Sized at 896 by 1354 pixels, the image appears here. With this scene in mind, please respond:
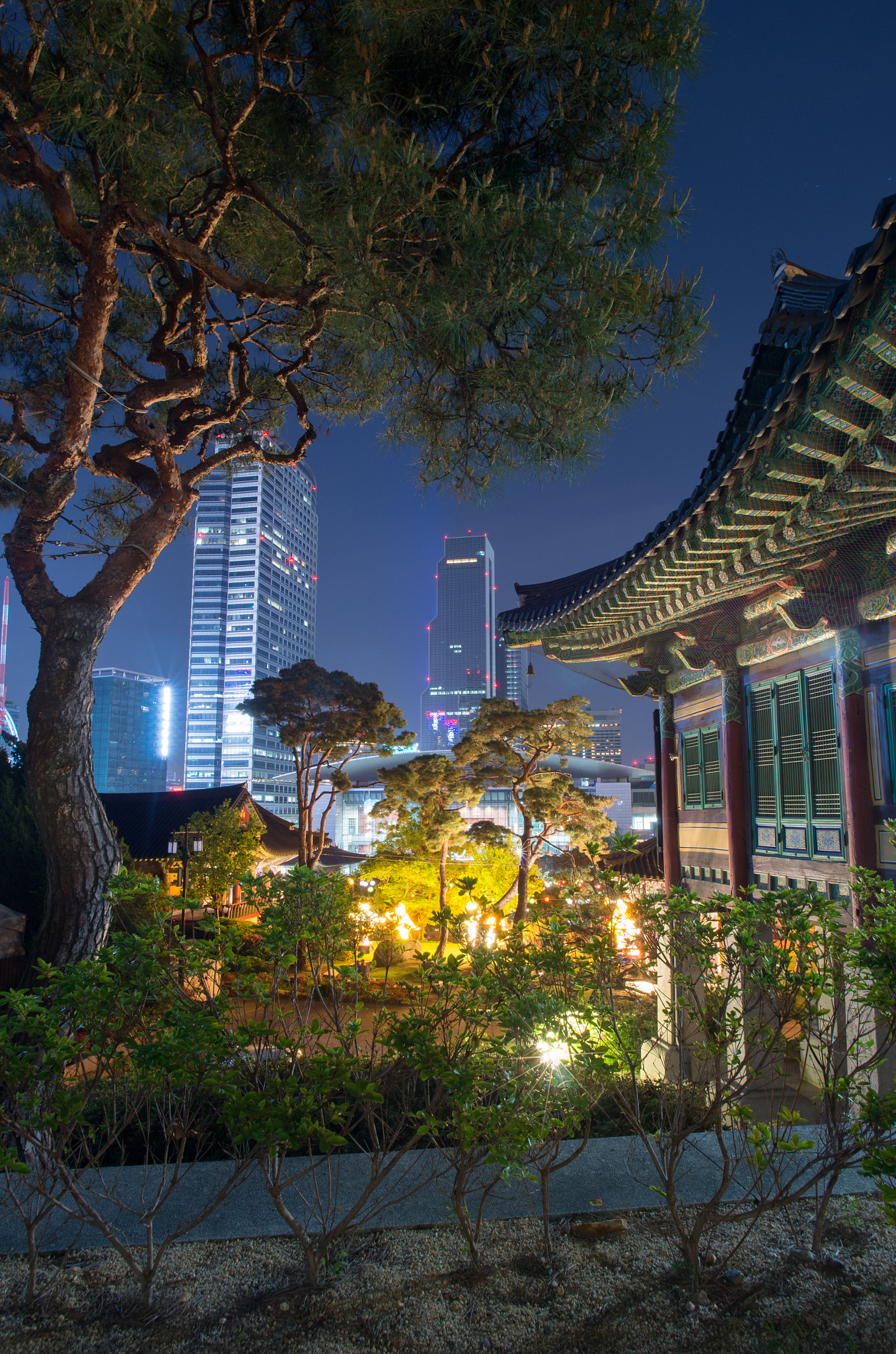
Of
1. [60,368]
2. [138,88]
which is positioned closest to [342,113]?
[138,88]

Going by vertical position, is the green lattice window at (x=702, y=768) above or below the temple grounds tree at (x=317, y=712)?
below

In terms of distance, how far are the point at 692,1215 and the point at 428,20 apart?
629 cm

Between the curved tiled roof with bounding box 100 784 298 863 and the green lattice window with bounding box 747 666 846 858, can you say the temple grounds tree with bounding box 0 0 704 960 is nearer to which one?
the green lattice window with bounding box 747 666 846 858

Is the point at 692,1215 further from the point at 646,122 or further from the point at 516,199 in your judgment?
the point at 646,122

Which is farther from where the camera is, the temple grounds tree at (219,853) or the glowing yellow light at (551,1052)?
the temple grounds tree at (219,853)

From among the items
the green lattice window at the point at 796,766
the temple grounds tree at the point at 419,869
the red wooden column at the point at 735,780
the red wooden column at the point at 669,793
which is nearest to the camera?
the green lattice window at the point at 796,766

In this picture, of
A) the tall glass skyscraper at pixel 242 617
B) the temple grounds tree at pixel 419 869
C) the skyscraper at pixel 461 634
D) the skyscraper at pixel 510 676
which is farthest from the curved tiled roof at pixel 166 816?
the skyscraper at pixel 510 676

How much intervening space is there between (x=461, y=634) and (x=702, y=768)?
141226mm

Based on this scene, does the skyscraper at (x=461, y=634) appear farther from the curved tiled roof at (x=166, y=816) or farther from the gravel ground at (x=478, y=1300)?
the gravel ground at (x=478, y=1300)

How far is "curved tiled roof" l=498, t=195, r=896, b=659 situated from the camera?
2688 millimetres

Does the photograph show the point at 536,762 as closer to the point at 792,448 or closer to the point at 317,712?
the point at 317,712

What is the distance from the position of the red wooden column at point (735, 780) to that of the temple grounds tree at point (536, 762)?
6.63 m

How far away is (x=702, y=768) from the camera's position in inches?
320

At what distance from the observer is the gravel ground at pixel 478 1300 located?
2.46 meters
